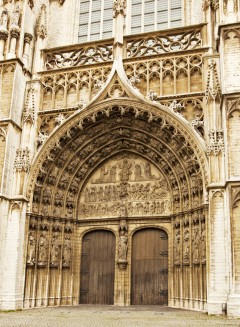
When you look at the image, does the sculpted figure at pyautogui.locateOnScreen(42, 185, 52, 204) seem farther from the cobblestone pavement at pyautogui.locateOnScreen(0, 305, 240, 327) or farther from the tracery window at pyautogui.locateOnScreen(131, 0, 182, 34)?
the tracery window at pyautogui.locateOnScreen(131, 0, 182, 34)

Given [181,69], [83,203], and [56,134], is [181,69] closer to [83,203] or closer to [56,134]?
[56,134]

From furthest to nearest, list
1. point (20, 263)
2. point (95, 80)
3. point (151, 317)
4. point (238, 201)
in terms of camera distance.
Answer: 1. point (95, 80)
2. point (20, 263)
3. point (238, 201)
4. point (151, 317)

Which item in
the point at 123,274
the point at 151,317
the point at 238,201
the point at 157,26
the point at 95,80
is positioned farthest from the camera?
the point at 157,26

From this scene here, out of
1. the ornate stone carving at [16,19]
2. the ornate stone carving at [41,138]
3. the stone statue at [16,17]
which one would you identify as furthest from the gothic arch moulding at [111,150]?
the stone statue at [16,17]

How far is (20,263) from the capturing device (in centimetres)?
1220

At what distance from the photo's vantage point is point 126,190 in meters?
13.8

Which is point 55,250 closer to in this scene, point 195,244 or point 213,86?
point 195,244

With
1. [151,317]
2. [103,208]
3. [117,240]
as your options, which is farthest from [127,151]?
[151,317]

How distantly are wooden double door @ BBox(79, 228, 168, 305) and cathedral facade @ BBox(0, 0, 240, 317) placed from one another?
3 cm

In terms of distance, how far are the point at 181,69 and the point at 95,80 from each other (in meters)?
2.80

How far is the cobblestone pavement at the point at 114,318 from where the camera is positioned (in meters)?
8.42

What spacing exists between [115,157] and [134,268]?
3705mm

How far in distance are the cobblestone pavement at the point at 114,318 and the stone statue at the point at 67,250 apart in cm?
200

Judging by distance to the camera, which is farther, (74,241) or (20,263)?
(74,241)
